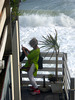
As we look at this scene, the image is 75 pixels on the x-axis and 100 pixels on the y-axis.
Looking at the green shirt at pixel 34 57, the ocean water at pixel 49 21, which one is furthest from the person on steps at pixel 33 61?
the ocean water at pixel 49 21

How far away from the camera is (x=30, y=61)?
500 centimetres

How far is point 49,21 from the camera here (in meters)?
21.2

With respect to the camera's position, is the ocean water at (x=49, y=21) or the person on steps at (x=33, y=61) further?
the ocean water at (x=49, y=21)

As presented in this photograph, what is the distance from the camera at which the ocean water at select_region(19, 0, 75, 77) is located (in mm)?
17875

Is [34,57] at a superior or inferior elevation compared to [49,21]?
inferior

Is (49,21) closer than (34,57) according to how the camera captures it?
No

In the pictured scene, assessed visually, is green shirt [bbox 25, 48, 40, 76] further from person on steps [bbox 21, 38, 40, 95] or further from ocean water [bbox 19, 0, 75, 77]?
ocean water [bbox 19, 0, 75, 77]

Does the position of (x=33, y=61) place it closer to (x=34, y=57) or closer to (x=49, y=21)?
(x=34, y=57)

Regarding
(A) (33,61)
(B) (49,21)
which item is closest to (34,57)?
(A) (33,61)

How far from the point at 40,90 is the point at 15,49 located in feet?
5.87

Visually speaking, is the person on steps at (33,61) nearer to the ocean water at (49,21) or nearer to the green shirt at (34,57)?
the green shirt at (34,57)

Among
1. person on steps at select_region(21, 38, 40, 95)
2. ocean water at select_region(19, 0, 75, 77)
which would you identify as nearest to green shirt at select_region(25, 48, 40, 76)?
person on steps at select_region(21, 38, 40, 95)

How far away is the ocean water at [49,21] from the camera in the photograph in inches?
704

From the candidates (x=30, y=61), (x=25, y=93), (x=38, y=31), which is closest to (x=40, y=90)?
(x=25, y=93)
